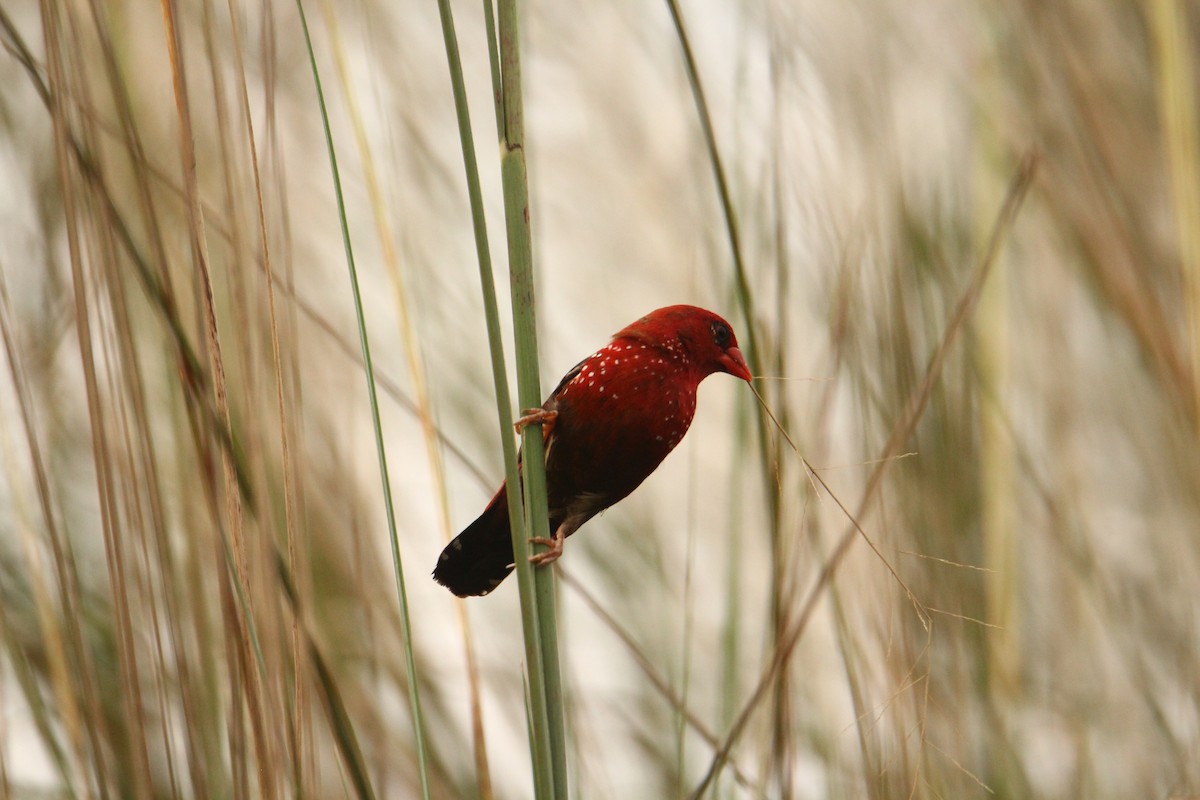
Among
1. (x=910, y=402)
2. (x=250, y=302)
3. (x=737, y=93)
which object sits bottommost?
(x=910, y=402)

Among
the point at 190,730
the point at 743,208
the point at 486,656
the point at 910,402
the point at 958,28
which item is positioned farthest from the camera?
the point at 486,656

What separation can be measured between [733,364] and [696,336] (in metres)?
0.07

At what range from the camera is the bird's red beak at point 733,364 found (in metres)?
1.51

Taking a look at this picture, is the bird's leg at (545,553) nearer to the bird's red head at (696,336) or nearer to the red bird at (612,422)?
the red bird at (612,422)

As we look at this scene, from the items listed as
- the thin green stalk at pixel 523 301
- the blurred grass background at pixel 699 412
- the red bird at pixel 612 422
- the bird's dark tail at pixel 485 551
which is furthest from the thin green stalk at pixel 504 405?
the bird's dark tail at pixel 485 551

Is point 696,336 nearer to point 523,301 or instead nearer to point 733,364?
point 733,364

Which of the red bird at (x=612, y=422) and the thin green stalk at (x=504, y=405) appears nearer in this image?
the thin green stalk at (x=504, y=405)

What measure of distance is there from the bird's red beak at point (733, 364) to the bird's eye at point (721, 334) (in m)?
0.01

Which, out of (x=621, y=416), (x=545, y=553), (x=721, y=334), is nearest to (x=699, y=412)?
(x=721, y=334)

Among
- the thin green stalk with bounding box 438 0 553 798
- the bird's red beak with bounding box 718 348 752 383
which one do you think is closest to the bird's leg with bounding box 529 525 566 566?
the thin green stalk with bounding box 438 0 553 798

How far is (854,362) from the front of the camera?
5.67ft

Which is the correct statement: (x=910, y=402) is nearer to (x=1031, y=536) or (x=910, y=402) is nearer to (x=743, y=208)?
(x=743, y=208)

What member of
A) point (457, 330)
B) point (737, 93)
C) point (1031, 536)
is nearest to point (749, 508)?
point (1031, 536)

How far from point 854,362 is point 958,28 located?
929 mm
